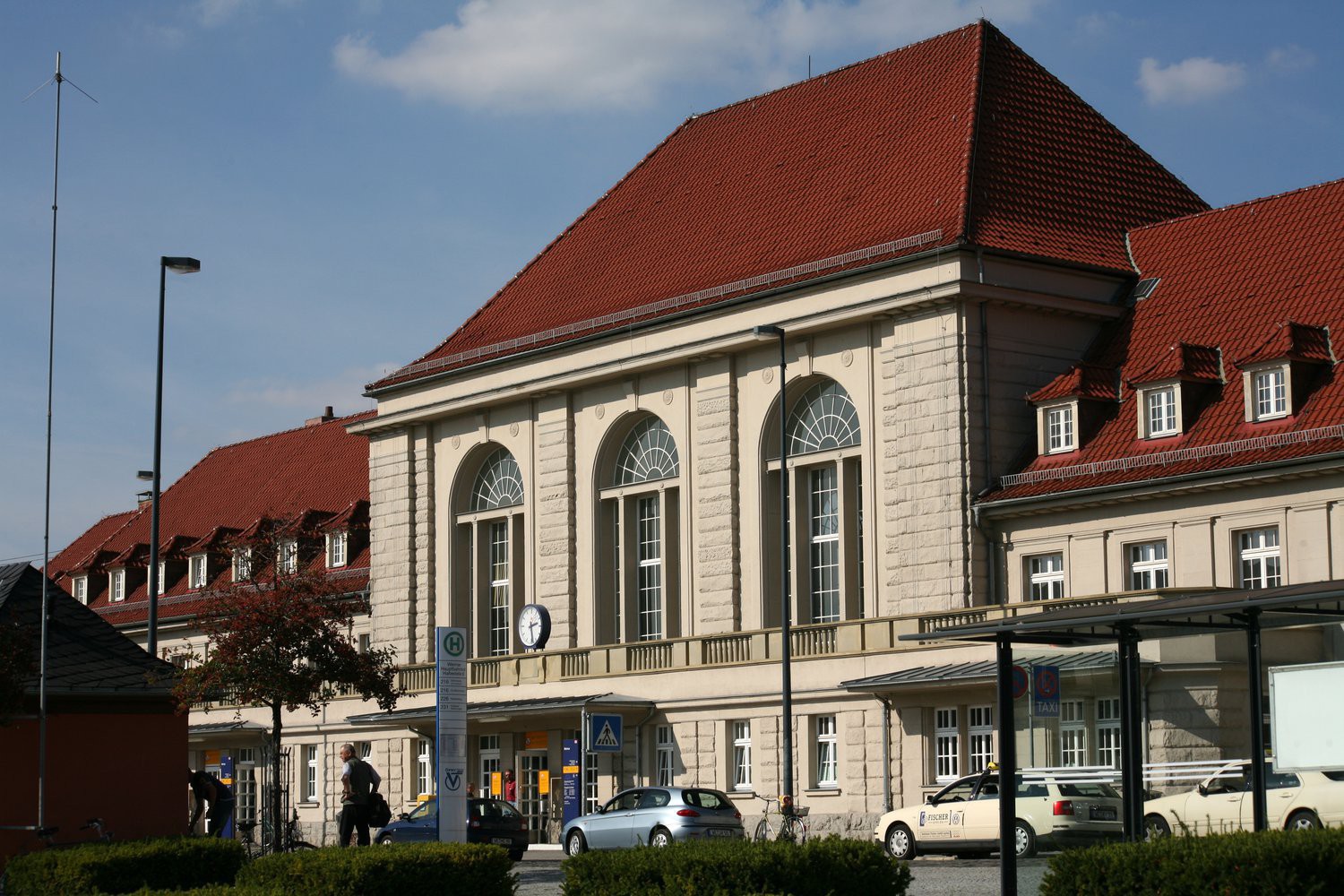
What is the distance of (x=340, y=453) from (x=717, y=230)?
83.5 ft

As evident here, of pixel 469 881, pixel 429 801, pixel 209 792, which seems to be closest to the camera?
pixel 469 881

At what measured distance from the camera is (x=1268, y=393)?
43562 millimetres

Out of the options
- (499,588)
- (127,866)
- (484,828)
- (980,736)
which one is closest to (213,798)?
(484,828)

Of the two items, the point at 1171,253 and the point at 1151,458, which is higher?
the point at 1171,253

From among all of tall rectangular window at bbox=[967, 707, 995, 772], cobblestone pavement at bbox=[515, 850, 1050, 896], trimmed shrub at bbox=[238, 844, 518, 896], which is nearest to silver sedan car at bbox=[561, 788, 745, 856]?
cobblestone pavement at bbox=[515, 850, 1050, 896]

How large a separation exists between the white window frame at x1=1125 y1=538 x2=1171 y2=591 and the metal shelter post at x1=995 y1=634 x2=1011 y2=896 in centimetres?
2456

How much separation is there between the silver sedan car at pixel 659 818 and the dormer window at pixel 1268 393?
13372 mm

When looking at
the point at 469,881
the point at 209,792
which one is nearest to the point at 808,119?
the point at 209,792

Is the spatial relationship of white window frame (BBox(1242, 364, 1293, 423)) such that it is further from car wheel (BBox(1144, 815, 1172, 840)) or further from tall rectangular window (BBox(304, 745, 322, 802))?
tall rectangular window (BBox(304, 745, 322, 802))

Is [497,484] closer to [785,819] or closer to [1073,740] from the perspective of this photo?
[785,819]

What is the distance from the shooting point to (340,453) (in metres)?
78.1

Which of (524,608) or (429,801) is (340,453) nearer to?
(524,608)

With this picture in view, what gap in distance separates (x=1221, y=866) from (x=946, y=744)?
30958mm

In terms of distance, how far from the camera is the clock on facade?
57094 mm
